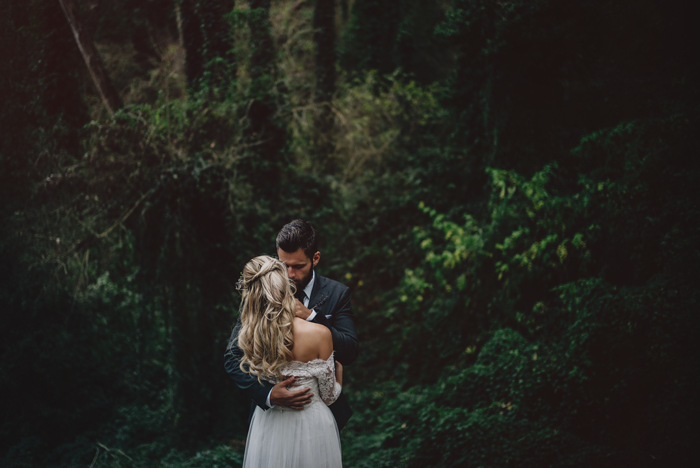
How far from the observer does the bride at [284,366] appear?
2.49 metres

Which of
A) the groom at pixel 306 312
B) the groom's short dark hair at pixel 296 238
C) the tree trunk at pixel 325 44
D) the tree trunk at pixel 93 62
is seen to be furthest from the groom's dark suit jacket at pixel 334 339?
the tree trunk at pixel 325 44

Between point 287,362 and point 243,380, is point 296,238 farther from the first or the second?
point 243,380

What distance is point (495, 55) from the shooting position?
626cm

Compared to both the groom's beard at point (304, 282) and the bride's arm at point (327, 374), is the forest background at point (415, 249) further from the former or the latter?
the groom's beard at point (304, 282)

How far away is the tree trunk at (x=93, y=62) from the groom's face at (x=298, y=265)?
5.19m

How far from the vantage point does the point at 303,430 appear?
264 cm

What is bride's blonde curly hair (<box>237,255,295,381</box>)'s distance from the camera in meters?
2.47

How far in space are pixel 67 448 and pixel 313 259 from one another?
16.7 feet

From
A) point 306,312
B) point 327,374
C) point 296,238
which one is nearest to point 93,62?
point 296,238

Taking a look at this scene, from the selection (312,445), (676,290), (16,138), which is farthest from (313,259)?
(16,138)

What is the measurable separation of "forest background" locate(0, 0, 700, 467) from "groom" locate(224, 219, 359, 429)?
248 cm

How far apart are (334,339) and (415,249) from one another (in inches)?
242

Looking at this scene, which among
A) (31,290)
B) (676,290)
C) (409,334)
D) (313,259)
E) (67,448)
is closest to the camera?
(313,259)

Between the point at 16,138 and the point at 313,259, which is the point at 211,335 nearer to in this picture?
the point at 16,138
